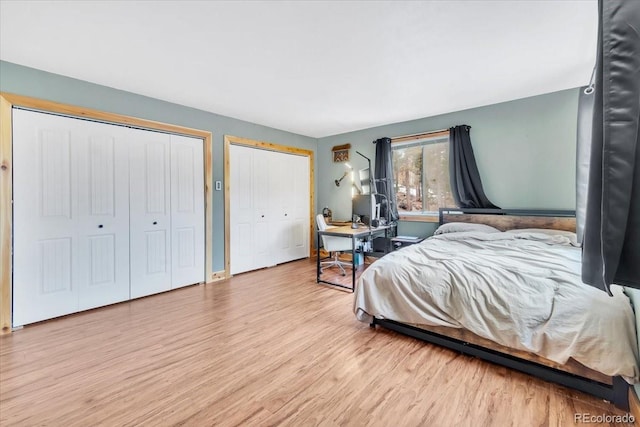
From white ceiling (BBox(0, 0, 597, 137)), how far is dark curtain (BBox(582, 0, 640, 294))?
4.65ft

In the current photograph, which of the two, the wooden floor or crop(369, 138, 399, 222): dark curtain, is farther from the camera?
crop(369, 138, 399, 222): dark curtain

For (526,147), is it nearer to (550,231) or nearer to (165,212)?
(550,231)

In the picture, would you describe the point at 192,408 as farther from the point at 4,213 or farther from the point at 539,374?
the point at 4,213

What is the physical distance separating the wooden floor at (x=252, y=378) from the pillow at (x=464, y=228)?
6.08 ft

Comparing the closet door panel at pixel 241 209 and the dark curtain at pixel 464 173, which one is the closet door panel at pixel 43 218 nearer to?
the closet door panel at pixel 241 209

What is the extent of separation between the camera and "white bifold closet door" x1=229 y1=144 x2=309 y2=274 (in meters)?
4.41

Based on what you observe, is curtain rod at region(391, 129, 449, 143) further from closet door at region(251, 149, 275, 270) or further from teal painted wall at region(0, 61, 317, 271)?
closet door at region(251, 149, 275, 270)

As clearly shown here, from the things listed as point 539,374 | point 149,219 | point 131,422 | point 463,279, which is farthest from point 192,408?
point 149,219

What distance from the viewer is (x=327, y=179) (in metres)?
5.71

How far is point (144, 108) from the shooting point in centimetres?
336

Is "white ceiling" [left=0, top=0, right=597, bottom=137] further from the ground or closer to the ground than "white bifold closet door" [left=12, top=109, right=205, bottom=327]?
further from the ground

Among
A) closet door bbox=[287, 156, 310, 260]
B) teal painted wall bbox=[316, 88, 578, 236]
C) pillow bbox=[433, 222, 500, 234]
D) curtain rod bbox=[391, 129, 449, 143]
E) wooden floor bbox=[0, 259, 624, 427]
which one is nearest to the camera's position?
wooden floor bbox=[0, 259, 624, 427]

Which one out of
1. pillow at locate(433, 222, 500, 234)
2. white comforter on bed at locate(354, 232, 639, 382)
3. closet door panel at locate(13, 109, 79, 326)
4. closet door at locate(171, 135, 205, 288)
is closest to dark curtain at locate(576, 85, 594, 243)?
white comforter on bed at locate(354, 232, 639, 382)

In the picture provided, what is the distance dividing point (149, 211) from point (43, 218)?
36.8 inches
